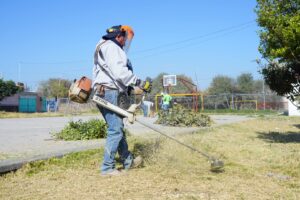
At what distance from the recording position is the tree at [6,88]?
43.4 metres

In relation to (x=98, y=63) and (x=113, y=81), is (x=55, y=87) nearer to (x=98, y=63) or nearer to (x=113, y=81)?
(x=98, y=63)

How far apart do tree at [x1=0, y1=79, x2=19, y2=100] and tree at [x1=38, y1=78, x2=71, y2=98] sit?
1416 cm

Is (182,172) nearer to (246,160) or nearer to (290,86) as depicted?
(246,160)

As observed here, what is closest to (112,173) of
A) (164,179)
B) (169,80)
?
(164,179)

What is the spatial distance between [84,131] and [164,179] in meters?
5.06

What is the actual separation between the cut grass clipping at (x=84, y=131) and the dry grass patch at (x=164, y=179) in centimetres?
252

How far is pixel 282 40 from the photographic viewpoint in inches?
308

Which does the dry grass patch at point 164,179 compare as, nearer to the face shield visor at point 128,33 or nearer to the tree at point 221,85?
the face shield visor at point 128,33

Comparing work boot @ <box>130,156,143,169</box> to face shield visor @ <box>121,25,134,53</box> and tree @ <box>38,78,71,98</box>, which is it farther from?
tree @ <box>38,78,71,98</box>

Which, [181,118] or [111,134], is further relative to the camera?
[181,118]

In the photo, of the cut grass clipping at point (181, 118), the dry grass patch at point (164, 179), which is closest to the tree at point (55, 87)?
the cut grass clipping at point (181, 118)

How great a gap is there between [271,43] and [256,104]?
100ft

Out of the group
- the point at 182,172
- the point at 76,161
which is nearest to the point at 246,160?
the point at 182,172

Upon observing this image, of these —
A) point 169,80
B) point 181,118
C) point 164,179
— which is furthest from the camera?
point 169,80
